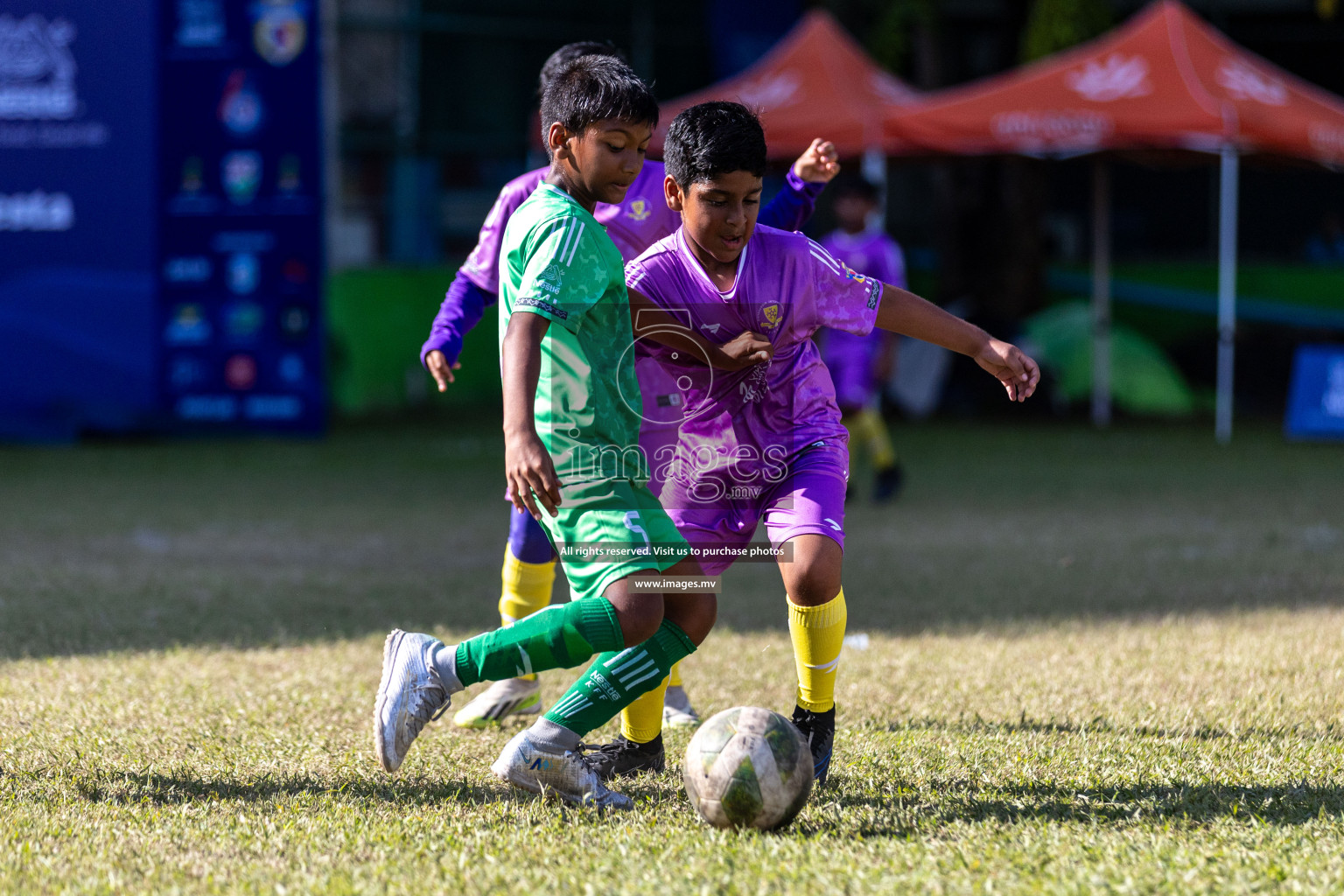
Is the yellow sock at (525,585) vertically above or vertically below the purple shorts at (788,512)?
below

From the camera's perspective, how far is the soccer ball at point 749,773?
3303mm

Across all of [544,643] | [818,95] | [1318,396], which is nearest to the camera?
[544,643]

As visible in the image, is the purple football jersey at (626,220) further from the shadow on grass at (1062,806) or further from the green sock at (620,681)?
the shadow on grass at (1062,806)

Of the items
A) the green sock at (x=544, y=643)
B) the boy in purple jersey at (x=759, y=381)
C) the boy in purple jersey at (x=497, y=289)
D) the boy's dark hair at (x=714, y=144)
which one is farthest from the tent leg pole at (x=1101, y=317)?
the green sock at (x=544, y=643)

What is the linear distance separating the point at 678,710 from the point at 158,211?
9963 mm

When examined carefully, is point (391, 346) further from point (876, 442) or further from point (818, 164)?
point (818, 164)

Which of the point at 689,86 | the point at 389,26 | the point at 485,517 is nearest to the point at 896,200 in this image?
the point at 689,86

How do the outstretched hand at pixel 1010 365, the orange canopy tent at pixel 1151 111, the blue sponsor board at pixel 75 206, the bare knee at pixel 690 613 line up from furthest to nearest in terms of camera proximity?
1. the blue sponsor board at pixel 75 206
2. the orange canopy tent at pixel 1151 111
3. the outstretched hand at pixel 1010 365
4. the bare knee at pixel 690 613

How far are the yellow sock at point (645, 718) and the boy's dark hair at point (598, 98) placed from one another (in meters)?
1.43

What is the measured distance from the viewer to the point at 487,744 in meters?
4.20

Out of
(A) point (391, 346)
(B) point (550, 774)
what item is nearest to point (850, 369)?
(B) point (550, 774)

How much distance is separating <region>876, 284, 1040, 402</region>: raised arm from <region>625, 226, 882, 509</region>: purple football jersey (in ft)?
0.15

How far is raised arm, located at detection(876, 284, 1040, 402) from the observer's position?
3.67 meters

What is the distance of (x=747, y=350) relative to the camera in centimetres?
365
